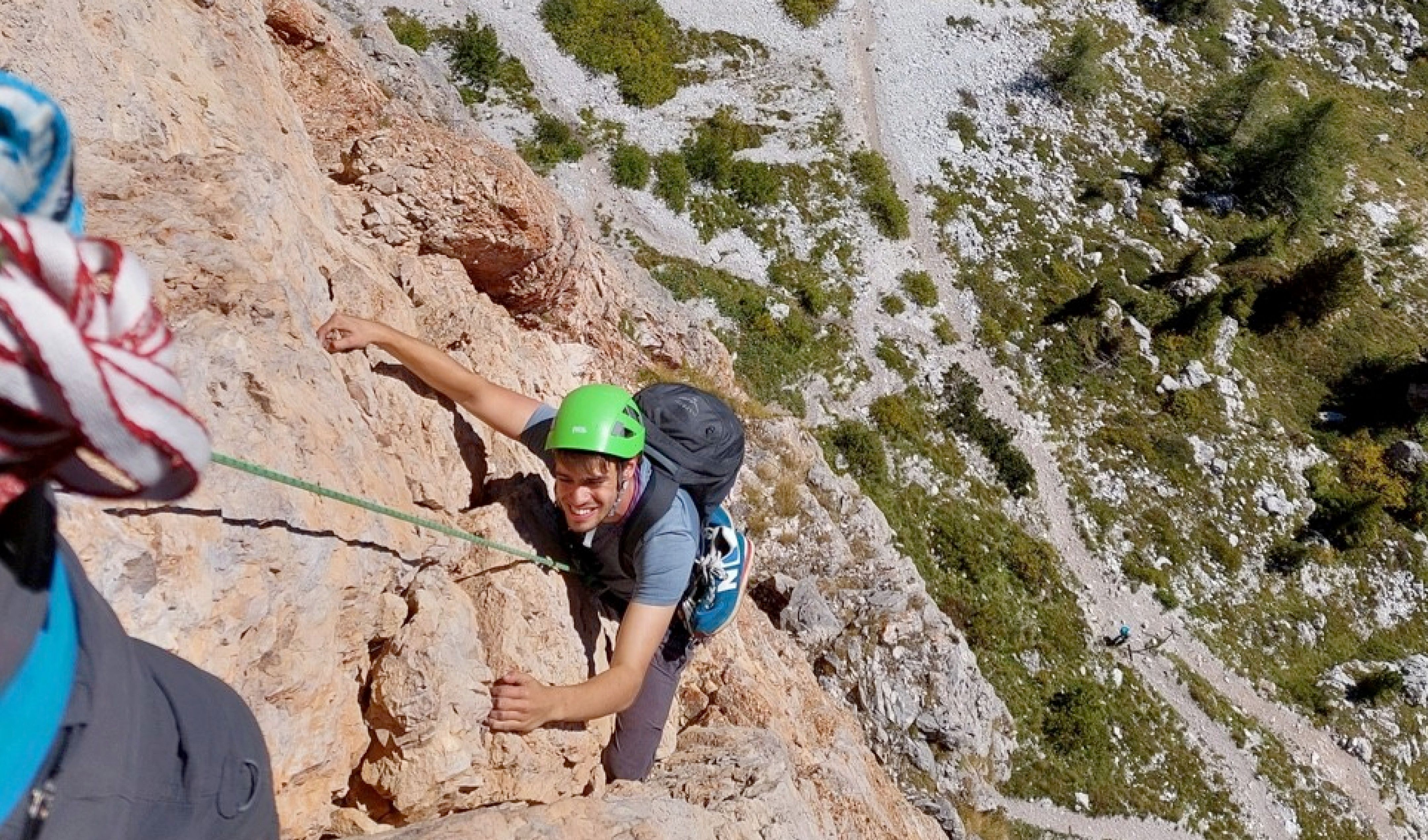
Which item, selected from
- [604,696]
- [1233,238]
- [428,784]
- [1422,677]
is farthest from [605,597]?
[1233,238]

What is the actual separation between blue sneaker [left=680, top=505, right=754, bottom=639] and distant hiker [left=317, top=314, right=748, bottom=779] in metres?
0.05

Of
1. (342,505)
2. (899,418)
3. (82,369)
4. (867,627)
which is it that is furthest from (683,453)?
(899,418)

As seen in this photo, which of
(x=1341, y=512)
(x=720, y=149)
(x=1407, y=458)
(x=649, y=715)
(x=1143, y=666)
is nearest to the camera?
(x=649, y=715)

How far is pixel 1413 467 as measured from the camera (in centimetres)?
3794

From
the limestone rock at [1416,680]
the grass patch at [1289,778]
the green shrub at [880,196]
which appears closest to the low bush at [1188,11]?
the green shrub at [880,196]

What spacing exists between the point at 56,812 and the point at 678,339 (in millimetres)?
17813

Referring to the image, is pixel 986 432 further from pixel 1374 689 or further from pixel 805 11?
pixel 805 11

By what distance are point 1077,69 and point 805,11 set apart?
51.6 ft

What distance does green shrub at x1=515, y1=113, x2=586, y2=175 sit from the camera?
111ft

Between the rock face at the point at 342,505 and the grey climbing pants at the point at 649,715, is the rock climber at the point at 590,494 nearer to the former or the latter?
the rock face at the point at 342,505

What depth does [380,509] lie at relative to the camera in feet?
15.4

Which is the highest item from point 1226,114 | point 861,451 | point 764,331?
point 1226,114

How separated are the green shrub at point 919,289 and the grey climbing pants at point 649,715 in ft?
106

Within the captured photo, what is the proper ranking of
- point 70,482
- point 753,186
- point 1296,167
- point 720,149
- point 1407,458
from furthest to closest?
point 1296,167 < point 1407,458 < point 720,149 < point 753,186 < point 70,482
